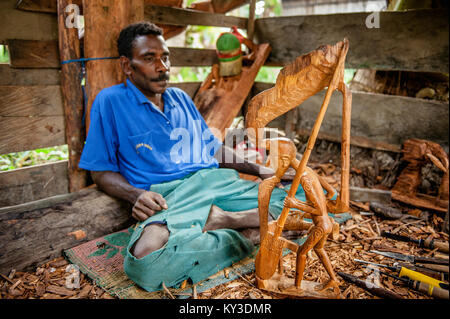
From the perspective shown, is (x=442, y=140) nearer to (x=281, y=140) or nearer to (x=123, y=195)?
(x=281, y=140)

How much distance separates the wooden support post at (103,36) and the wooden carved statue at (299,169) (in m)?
1.51

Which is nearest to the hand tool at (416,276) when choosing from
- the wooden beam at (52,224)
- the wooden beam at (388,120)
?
the wooden beam at (388,120)

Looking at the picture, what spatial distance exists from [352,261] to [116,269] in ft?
5.17

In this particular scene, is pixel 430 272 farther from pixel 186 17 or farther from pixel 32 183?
pixel 186 17

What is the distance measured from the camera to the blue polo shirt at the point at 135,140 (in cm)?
230

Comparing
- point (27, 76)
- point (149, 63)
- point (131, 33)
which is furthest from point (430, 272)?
point (27, 76)

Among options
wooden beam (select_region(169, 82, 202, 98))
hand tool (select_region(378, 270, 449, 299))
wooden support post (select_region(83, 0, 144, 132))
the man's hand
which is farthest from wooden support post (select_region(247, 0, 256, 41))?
hand tool (select_region(378, 270, 449, 299))

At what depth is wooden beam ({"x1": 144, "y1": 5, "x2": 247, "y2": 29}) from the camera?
10.1 ft

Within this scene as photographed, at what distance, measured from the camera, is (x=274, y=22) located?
382cm

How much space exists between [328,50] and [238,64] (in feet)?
8.11

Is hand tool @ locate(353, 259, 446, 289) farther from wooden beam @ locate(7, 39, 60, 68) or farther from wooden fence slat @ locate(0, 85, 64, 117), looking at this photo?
wooden beam @ locate(7, 39, 60, 68)

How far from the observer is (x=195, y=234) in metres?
1.92

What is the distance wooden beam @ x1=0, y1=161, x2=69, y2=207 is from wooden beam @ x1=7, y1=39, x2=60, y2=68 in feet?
2.58
